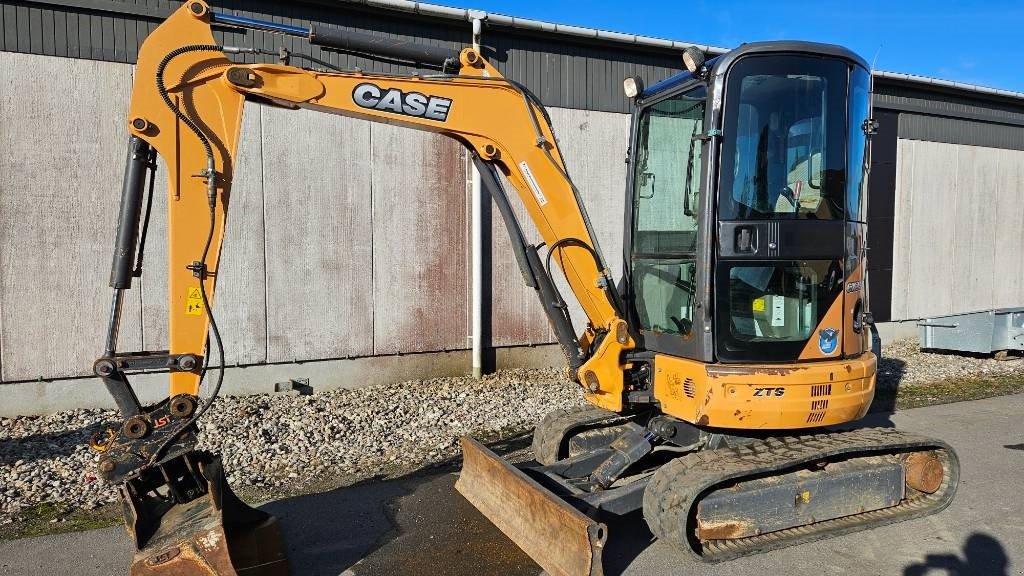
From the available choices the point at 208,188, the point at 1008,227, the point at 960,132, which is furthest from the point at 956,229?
the point at 208,188

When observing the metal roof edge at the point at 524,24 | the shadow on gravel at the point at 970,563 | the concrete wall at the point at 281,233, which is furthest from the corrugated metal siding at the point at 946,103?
the shadow on gravel at the point at 970,563

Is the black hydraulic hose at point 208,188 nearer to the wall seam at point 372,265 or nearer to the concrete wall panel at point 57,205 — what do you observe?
the concrete wall panel at point 57,205

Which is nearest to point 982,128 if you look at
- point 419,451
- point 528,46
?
point 528,46

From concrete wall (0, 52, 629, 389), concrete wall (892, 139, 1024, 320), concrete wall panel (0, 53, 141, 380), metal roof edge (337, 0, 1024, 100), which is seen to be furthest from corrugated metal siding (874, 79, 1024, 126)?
concrete wall panel (0, 53, 141, 380)

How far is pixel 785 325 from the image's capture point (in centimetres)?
448

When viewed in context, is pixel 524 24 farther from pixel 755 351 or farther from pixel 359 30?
pixel 755 351

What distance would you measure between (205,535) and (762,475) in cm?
318

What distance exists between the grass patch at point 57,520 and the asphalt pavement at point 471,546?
0.44 ft

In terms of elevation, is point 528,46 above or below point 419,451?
above

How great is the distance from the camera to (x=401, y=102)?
4191mm

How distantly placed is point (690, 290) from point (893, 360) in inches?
324

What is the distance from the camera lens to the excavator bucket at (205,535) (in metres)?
3.52

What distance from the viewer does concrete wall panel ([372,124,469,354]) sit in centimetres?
873

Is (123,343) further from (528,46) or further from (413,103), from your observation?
(528,46)
